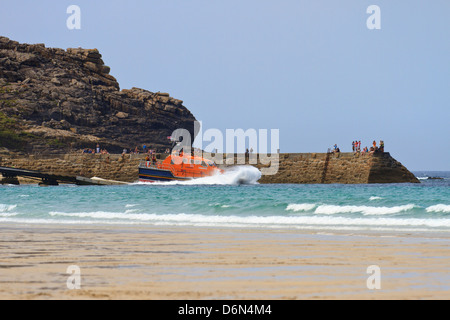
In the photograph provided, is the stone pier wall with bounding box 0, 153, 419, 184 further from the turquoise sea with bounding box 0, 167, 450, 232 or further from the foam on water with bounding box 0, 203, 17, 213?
the foam on water with bounding box 0, 203, 17, 213

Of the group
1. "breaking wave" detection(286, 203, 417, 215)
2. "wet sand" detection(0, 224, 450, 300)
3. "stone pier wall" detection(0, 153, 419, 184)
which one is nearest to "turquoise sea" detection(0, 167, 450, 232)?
"breaking wave" detection(286, 203, 417, 215)

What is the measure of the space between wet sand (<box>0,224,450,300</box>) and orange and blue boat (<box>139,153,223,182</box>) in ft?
114

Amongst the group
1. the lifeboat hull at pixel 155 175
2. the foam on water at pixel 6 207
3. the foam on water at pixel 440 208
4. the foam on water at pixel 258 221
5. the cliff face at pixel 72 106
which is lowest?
the foam on water at pixel 258 221

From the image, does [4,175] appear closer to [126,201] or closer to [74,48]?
[126,201]

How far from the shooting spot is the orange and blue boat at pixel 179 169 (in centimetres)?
4891

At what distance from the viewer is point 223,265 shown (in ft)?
29.2

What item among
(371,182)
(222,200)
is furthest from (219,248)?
(371,182)

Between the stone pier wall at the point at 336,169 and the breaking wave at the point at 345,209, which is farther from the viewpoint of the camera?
the stone pier wall at the point at 336,169

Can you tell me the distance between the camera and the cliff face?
84.1 m

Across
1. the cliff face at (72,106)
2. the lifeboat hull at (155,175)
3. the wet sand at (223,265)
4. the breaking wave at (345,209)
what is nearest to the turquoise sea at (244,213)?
the breaking wave at (345,209)

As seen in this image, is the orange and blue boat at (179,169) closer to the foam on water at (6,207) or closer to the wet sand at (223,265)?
the foam on water at (6,207)

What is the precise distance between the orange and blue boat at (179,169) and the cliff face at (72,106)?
3325cm

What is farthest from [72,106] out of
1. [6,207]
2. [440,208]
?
[440,208]

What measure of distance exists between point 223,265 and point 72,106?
87.8 meters
